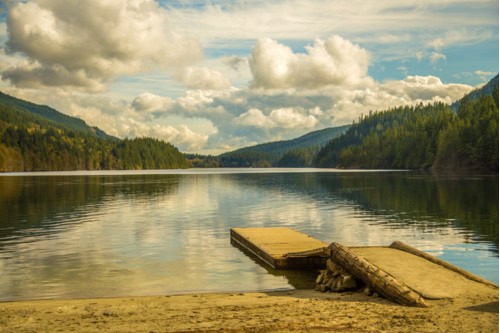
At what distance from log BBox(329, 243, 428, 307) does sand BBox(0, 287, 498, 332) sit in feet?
1.16

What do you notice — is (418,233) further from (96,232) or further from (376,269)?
(96,232)

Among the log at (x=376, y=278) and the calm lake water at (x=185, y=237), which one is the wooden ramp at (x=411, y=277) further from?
the calm lake water at (x=185, y=237)

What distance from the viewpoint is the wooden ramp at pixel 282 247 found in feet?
80.6

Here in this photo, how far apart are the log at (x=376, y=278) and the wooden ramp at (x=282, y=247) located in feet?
10.8

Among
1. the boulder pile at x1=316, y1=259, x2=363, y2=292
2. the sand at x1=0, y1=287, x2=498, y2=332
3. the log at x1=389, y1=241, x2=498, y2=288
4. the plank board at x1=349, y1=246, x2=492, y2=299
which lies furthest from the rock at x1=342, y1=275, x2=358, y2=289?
the log at x1=389, y1=241, x2=498, y2=288

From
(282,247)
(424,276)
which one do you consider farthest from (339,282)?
(282,247)

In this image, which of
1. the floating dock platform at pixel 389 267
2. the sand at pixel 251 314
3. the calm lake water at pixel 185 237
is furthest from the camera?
the calm lake water at pixel 185 237

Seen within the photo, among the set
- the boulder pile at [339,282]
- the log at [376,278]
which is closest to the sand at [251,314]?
the log at [376,278]

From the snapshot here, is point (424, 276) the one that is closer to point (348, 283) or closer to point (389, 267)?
point (389, 267)

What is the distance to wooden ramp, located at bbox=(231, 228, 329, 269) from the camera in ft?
80.6

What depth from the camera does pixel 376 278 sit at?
1770cm

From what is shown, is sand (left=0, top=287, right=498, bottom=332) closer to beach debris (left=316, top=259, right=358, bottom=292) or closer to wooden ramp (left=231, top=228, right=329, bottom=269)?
beach debris (left=316, top=259, right=358, bottom=292)

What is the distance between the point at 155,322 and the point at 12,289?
8978 millimetres

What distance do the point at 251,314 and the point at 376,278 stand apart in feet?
16.0
